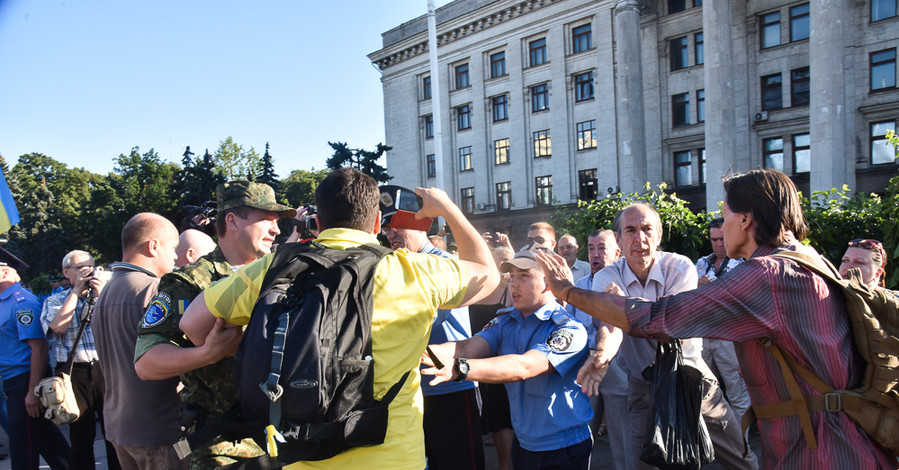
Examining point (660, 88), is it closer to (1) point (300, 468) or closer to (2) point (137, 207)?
(1) point (300, 468)

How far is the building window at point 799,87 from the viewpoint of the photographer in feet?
83.9

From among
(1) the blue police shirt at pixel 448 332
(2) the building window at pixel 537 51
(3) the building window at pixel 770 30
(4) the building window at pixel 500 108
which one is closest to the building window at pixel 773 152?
(3) the building window at pixel 770 30

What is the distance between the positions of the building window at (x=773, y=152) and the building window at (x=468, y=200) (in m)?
17.6

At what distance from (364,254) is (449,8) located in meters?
39.3

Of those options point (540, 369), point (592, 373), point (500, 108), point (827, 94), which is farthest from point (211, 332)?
point (500, 108)

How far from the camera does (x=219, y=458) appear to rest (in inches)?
101

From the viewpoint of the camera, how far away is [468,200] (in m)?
38.4

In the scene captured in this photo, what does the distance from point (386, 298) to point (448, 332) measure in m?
2.29

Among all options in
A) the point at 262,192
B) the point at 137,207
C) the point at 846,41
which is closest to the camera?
the point at 262,192

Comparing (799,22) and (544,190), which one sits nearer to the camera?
(799,22)

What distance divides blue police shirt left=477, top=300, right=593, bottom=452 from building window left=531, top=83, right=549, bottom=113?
32.1 metres

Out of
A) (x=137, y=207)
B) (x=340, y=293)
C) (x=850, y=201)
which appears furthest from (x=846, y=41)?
(x=137, y=207)

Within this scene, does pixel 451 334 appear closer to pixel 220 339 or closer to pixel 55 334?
pixel 220 339

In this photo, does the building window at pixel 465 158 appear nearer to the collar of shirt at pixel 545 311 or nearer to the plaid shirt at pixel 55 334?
the plaid shirt at pixel 55 334
